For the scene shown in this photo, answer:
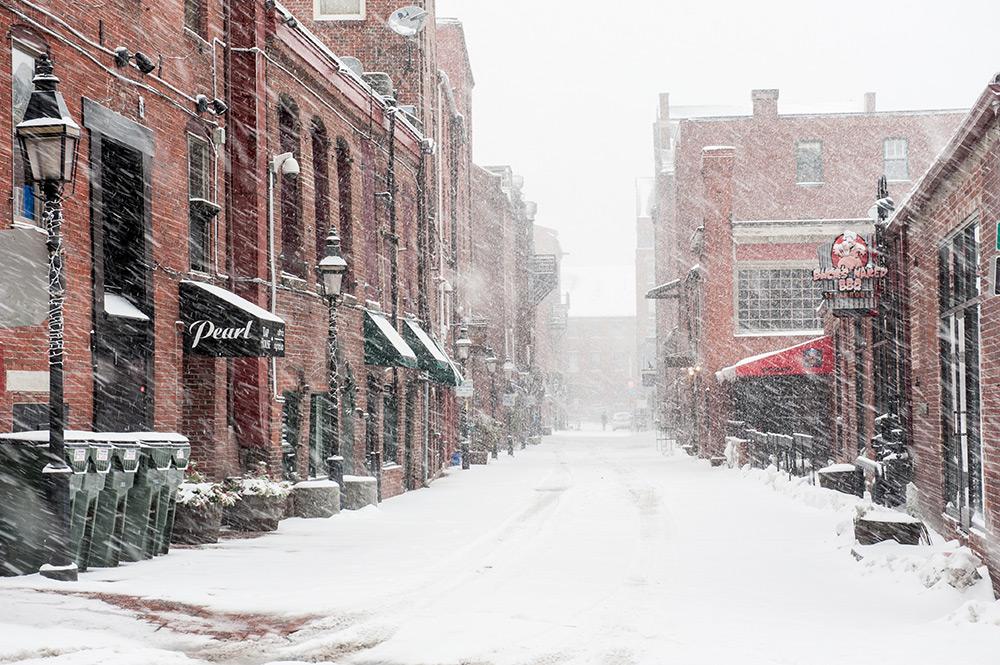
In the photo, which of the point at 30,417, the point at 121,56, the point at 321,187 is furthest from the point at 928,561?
the point at 321,187

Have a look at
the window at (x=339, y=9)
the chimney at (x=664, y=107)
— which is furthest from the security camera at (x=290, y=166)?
the chimney at (x=664, y=107)

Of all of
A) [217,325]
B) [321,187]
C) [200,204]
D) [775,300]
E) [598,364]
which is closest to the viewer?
[217,325]

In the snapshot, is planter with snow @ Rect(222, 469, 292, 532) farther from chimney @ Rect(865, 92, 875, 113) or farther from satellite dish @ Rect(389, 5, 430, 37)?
chimney @ Rect(865, 92, 875, 113)

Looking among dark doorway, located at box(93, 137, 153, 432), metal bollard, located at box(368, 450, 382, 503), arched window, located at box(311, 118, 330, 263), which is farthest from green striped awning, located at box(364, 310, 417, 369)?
dark doorway, located at box(93, 137, 153, 432)

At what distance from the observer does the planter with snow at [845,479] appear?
19.4 m

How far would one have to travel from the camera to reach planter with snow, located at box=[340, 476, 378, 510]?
795 inches

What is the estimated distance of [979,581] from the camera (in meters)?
10.3

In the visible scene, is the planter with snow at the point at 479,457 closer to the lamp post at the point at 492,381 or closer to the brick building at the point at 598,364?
the lamp post at the point at 492,381

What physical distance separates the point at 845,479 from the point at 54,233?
13537mm

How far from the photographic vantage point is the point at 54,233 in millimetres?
10297

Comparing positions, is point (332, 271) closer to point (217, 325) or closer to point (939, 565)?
point (217, 325)

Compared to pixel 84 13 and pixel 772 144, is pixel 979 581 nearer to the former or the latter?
pixel 84 13

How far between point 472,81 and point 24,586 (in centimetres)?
4635

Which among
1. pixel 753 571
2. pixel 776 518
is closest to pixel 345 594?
pixel 753 571
